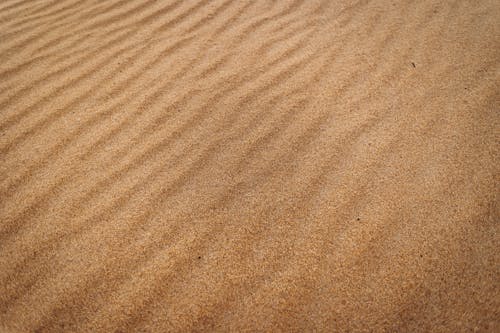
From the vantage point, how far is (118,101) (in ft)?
6.39

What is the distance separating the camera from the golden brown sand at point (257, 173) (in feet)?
4.11

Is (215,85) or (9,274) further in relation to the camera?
(215,85)

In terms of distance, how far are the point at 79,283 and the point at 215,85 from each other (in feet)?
3.92

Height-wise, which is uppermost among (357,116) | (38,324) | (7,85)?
(7,85)

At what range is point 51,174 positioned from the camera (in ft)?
5.34

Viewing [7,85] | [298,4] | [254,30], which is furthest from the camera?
[298,4]

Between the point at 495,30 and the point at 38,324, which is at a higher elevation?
the point at 495,30

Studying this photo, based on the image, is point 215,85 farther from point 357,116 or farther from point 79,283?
point 79,283

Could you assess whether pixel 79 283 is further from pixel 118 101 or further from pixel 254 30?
pixel 254 30

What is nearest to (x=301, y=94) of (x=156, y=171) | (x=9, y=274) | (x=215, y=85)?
(x=215, y=85)

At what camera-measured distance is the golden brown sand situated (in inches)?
49.4

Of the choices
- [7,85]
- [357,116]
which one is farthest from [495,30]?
[7,85]

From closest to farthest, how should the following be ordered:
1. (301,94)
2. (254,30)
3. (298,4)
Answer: (301,94) < (254,30) < (298,4)

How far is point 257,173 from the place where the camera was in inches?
63.3
